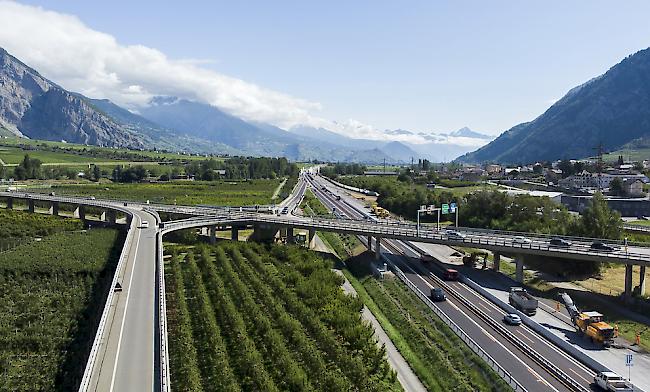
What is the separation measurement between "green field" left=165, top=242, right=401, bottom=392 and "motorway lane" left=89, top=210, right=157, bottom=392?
437 centimetres

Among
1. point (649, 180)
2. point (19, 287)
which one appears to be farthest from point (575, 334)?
point (649, 180)

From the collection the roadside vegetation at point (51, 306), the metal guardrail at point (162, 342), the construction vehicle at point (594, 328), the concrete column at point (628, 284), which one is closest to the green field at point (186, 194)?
the roadside vegetation at point (51, 306)

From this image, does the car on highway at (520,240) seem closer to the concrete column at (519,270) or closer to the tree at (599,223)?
the concrete column at (519,270)

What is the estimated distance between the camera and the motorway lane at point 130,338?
2977 cm

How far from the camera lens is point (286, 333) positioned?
153ft

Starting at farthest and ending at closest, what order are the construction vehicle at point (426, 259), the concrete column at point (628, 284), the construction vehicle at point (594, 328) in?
the construction vehicle at point (426, 259) → the concrete column at point (628, 284) → the construction vehicle at point (594, 328)

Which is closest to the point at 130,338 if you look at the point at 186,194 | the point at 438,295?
the point at 438,295

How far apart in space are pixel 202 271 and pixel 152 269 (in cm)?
1457

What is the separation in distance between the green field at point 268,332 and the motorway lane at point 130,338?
437 cm

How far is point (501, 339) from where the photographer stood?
47.7 meters

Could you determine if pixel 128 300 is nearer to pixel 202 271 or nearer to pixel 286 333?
pixel 286 333

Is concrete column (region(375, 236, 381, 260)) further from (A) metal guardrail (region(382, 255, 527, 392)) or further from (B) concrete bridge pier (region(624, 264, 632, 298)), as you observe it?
(B) concrete bridge pier (region(624, 264, 632, 298))

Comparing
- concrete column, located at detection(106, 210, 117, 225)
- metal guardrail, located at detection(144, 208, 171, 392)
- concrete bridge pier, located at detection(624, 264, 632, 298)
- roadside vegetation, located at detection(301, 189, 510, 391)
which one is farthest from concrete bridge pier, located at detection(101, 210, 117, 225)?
concrete bridge pier, located at detection(624, 264, 632, 298)

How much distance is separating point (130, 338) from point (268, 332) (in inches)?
516
